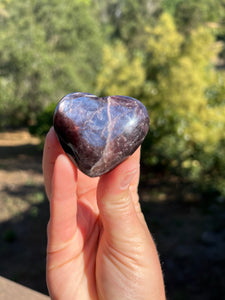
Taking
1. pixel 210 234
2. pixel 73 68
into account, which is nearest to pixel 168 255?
pixel 210 234

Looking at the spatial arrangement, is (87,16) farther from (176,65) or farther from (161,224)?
(161,224)

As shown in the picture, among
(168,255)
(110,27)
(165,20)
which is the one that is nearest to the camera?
(168,255)

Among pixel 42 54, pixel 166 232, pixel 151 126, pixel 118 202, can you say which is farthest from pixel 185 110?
pixel 42 54

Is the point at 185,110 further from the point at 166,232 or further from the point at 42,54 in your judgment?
the point at 42,54

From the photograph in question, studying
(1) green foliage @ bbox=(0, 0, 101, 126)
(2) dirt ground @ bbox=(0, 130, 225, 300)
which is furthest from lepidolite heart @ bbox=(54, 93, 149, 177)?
(1) green foliage @ bbox=(0, 0, 101, 126)

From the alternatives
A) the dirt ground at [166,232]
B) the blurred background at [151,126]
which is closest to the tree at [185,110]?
the blurred background at [151,126]

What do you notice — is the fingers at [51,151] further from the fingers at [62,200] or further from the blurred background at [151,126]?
the blurred background at [151,126]
